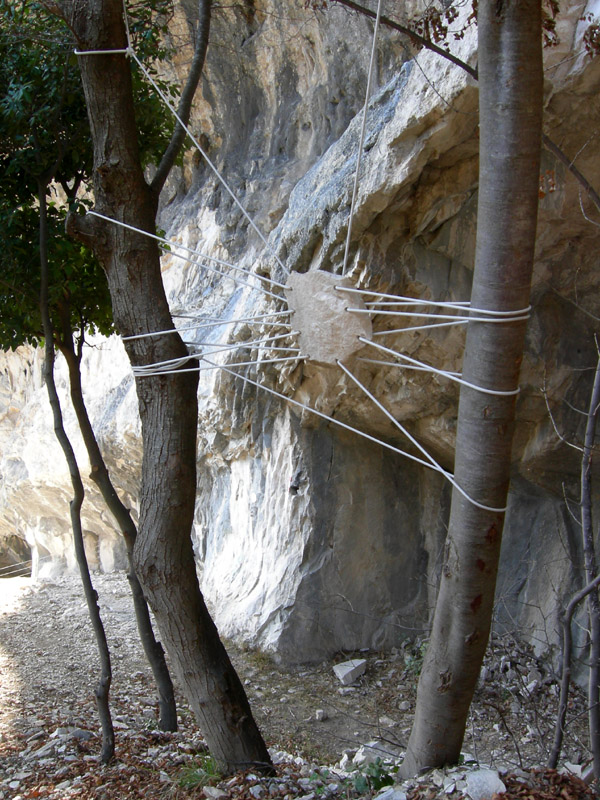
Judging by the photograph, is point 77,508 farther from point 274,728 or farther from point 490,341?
point 490,341

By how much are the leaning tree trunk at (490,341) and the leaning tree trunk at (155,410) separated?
2.87 feet

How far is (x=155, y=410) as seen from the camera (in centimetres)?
267

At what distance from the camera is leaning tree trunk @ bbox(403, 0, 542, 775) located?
184 cm

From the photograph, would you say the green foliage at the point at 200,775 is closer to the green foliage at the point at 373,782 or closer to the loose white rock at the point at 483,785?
the green foliage at the point at 373,782

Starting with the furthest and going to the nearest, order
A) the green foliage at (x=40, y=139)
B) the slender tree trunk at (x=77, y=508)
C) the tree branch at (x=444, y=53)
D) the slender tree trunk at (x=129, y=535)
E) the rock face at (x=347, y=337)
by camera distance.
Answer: the rock face at (x=347, y=337)
the slender tree trunk at (x=129, y=535)
the green foliage at (x=40, y=139)
the slender tree trunk at (x=77, y=508)
the tree branch at (x=444, y=53)

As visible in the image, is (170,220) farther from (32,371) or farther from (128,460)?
(32,371)

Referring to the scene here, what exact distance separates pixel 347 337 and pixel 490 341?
1.90 ft

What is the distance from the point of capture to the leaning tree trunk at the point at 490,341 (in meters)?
1.84

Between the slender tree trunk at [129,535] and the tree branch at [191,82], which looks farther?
the slender tree trunk at [129,535]

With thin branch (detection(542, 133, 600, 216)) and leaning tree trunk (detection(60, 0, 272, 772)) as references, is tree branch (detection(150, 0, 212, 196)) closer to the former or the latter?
leaning tree trunk (detection(60, 0, 272, 772))

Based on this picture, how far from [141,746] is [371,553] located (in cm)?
239

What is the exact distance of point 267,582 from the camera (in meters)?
5.28

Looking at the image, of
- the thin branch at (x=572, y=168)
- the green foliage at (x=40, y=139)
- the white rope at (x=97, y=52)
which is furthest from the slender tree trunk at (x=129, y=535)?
the thin branch at (x=572, y=168)

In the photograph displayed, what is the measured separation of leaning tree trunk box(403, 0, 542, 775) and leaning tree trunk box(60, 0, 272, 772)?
0.87 metres
